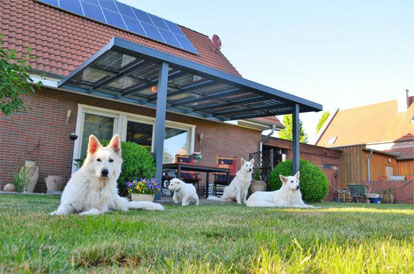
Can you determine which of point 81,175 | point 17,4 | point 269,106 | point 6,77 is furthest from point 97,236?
point 17,4

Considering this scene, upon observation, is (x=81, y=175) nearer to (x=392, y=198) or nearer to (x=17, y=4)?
(x=17, y=4)

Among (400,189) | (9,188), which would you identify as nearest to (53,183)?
(9,188)

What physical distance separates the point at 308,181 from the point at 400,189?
9.95 m

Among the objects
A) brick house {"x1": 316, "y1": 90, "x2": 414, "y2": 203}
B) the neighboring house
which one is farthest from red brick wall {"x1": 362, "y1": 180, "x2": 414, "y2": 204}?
the neighboring house

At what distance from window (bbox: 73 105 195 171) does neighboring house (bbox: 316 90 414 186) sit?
1315cm

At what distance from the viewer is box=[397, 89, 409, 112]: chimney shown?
24625mm

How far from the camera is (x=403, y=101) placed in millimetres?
24891

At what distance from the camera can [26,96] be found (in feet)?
26.9

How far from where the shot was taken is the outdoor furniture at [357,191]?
15031mm

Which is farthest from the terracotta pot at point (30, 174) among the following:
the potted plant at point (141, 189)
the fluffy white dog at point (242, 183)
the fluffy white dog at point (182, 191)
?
the fluffy white dog at point (242, 183)

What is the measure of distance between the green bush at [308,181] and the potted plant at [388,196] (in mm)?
8583

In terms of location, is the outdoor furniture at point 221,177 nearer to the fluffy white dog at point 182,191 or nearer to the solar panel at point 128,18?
the fluffy white dog at point 182,191

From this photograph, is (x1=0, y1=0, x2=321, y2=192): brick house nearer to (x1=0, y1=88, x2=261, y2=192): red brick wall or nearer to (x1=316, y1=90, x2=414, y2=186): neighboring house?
(x1=0, y1=88, x2=261, y2=192): red brick wall

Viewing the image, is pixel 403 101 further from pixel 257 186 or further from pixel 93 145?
pixel 93 145
